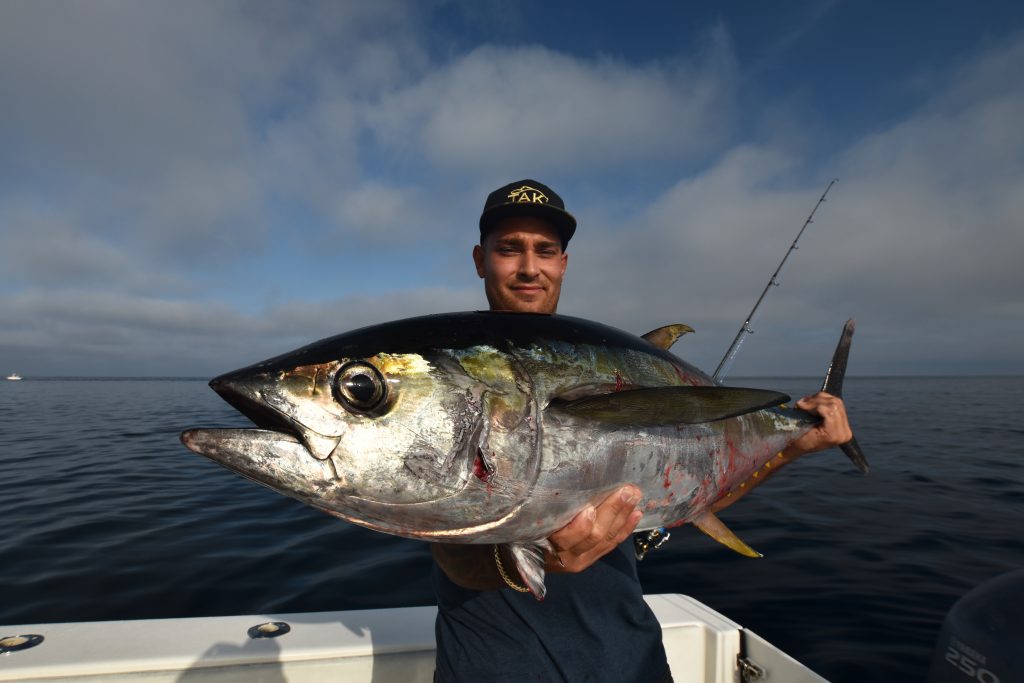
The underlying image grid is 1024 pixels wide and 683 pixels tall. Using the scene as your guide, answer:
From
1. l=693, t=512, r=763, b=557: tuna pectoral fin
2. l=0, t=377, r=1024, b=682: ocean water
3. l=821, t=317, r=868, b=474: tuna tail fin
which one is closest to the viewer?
l=693, t=512, r=763, b=557: tuna pectoral fin

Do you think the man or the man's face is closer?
the man

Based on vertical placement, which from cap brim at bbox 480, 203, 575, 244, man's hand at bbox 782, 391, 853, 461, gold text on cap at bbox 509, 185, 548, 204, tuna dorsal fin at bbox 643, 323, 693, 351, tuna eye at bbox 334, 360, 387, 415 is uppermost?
gold text on cap at bbox 509, 185, 548, 204

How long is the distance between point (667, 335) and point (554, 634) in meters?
1.55

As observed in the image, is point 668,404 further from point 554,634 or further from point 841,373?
point 841,373

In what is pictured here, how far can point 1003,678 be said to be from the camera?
2.64 meters

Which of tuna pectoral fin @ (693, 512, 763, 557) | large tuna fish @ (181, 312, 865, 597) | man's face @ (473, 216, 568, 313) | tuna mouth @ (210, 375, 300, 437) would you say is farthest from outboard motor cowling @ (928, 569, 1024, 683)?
tuna mouth @ (210, 375, 300, 437)

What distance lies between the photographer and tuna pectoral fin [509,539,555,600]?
171cm

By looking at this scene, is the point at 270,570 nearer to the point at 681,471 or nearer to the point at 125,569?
the point at 125,569

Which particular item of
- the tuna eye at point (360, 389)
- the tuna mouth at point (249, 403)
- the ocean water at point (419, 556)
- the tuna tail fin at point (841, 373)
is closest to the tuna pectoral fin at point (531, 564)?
the tuna eye at point (360, 389)

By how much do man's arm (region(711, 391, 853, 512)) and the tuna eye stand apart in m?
2.06

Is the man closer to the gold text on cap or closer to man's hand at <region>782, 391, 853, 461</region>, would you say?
man's hand at <region>782, 391, 853, 461</region>

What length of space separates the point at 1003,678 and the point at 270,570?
6.93 m

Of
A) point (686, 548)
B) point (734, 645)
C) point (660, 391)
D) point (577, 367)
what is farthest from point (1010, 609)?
point (686, 548)

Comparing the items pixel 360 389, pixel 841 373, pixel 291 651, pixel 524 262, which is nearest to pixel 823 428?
pixel 841 373
